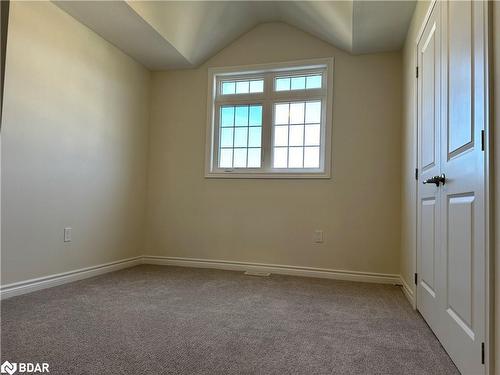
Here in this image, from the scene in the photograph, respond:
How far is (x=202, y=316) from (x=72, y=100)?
2140 mm

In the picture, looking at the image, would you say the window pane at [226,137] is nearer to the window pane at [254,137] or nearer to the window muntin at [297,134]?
the window pane at [254,137]

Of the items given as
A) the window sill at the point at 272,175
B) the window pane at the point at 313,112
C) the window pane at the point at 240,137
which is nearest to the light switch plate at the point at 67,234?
the window sill at the point at 272,175

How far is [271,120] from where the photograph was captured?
12.3 feet

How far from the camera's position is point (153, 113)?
13.3 ft

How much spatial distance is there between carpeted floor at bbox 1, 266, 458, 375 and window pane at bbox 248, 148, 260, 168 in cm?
137

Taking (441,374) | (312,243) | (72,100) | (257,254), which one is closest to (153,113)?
(72,100)

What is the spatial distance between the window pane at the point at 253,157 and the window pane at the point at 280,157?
7.5 inches

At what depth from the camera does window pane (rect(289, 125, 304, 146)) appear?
367 cm

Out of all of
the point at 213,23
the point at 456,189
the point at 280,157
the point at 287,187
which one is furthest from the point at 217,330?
the point at 213,23

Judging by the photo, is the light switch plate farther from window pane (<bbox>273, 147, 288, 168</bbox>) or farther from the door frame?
the door frame

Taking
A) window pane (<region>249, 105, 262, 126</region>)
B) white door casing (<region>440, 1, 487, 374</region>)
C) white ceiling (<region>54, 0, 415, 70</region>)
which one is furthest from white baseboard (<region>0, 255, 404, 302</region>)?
white ceiling (<region>54, 0, 415, 70</region>)

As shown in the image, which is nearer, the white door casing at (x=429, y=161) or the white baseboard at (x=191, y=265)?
the white door casing at (x=429, y=161)

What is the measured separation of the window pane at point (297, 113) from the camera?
368 centimetres

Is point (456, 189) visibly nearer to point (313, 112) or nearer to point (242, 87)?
point (313, 112)
